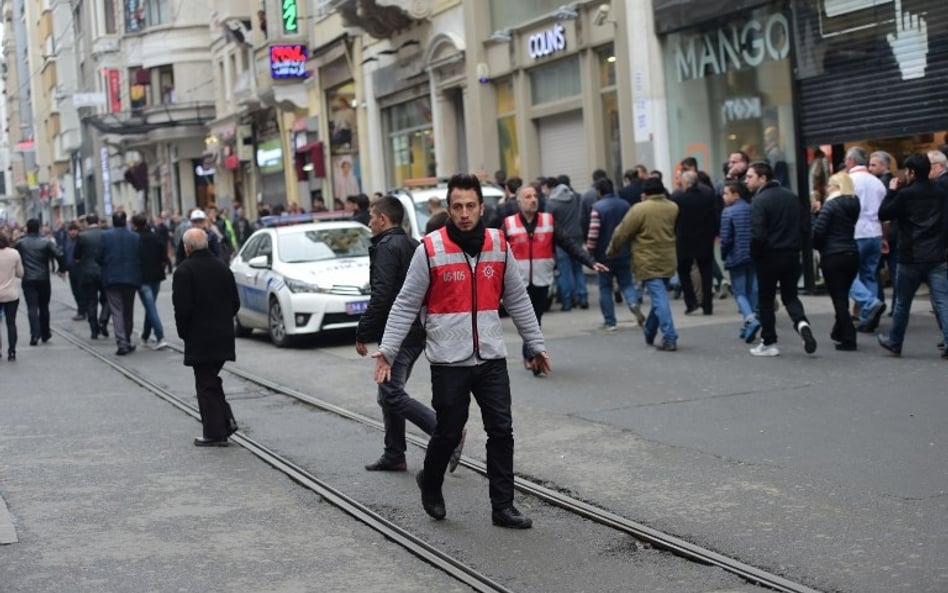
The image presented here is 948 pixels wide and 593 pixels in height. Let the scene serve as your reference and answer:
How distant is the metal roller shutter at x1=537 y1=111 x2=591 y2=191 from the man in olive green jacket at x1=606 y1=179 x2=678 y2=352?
10.2 meters

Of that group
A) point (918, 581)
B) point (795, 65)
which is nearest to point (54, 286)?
point (795, 65)

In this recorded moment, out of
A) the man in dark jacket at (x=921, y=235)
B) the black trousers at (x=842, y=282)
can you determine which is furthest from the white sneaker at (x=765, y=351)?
the man in dark jacket at (x=921, y=235)

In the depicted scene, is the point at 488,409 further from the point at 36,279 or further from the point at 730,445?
the point at 36,279

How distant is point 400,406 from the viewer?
9211 mm

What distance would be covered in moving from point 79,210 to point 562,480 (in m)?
74.4

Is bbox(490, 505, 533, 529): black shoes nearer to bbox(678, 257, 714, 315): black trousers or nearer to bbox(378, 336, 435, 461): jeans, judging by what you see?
bbox(378, 336, 435, 461): jeans

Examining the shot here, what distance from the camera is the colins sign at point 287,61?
40156 mm

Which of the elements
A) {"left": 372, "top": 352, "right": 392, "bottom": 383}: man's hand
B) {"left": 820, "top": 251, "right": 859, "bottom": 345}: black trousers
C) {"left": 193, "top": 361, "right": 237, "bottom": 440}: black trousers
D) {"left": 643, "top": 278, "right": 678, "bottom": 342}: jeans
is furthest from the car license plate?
{"left": 372, "top": 352, "right": 392, "bottom": 383}: man's hand

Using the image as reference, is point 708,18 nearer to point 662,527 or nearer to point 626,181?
point 626,181

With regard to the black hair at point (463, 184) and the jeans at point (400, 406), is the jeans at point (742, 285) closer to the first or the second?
the jeans at point (400, 406)

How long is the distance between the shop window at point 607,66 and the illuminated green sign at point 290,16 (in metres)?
17.5

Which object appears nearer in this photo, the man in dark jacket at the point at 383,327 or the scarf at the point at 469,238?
the scarf at the point at 469,238

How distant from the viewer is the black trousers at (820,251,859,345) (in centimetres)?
1385

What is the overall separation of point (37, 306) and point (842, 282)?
12.2 metres
